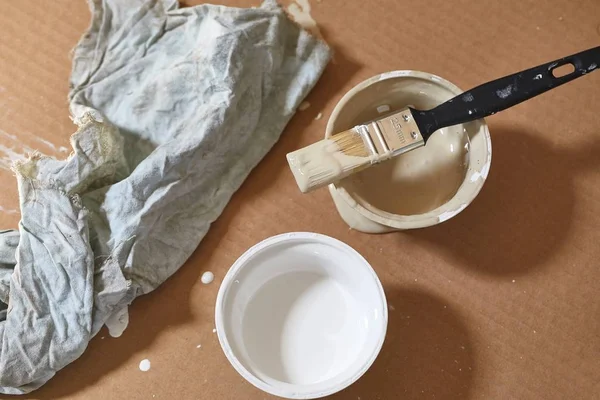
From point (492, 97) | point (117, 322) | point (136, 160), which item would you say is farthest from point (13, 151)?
point (492, 97)

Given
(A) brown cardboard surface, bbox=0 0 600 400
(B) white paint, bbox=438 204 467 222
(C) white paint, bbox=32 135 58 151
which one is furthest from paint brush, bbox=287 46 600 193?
(C) white paint, bbox=32 135 58 151

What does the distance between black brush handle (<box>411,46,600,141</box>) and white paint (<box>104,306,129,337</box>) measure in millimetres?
584

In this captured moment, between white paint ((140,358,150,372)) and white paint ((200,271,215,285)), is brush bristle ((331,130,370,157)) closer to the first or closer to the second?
white paint ((200,271,215,285))

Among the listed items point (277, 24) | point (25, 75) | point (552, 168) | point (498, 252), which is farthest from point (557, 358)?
point (25, 75)

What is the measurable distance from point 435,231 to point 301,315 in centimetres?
29

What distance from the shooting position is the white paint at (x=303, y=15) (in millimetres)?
1102

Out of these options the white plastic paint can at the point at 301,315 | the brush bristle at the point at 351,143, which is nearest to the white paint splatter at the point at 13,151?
the white plastic paint can at the point at 301,315

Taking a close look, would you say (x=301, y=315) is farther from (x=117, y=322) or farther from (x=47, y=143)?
(x=47, y=143)

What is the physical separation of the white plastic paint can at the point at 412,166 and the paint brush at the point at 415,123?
48 mm

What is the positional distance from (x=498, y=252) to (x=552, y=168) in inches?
7.4

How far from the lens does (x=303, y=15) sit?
3.63 ft

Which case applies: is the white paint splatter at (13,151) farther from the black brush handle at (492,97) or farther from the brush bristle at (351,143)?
the black brush handle at (492,97)

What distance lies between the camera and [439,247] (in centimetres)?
102

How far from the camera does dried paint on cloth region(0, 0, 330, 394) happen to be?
36.5 inches
